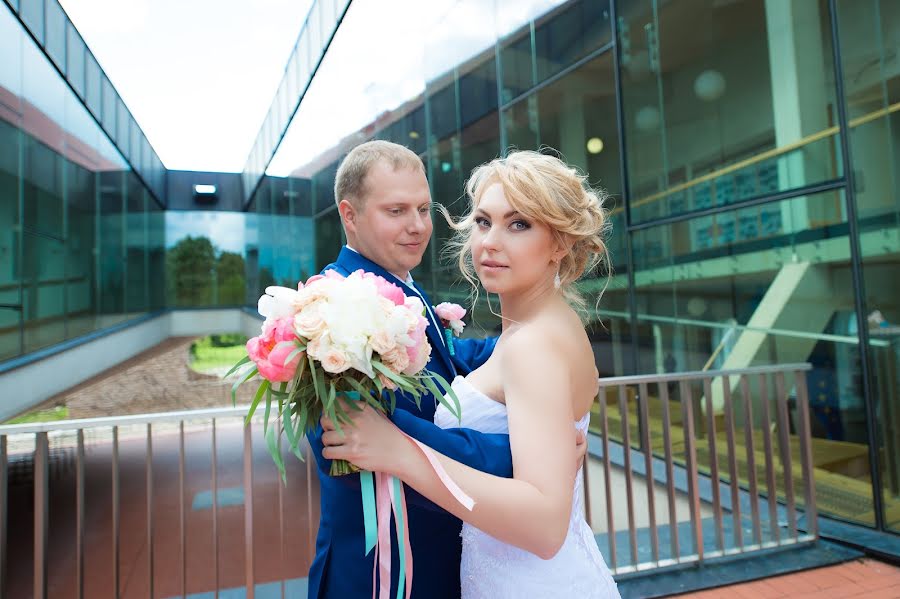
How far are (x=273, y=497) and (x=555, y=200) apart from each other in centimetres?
905

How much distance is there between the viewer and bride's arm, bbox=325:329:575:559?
1.02 meters

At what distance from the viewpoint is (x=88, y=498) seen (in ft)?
30.9

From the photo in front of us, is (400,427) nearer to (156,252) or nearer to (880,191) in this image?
(880,191)

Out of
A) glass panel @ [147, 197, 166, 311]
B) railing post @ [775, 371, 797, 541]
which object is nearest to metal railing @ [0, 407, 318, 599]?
railing post @ [775, 371, 797, 541]

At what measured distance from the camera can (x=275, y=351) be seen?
93cm

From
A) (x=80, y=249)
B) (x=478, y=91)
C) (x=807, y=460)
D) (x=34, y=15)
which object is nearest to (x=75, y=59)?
(x=34, y=15)

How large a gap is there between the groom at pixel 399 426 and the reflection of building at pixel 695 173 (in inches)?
150

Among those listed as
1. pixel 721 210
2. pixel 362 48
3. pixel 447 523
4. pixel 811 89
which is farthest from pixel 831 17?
pixel 362 48

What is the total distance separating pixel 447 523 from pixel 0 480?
7.60 ft

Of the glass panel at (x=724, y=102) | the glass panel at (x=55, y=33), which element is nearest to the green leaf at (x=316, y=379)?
the glass panel at (x=724, y=102)

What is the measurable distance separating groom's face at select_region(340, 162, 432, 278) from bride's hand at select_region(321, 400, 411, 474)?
0.69m

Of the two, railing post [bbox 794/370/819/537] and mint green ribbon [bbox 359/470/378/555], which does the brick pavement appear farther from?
mint green ribbon [bbox 359/470/378/555]

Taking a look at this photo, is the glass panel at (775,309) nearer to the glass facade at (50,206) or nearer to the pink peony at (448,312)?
the pink peony at (448,312)

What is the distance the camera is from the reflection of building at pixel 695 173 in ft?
13.1
